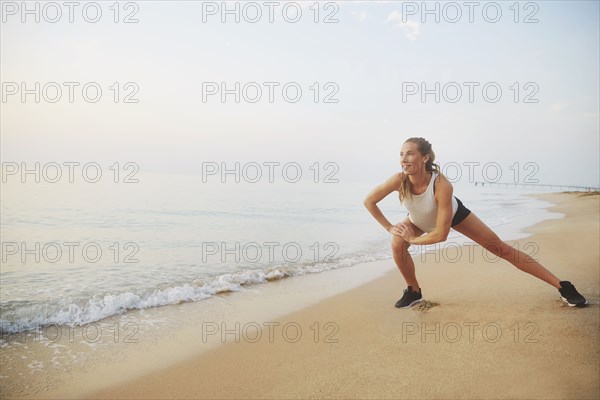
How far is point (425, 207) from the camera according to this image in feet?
12.5

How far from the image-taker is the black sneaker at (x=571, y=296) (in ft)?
12.4

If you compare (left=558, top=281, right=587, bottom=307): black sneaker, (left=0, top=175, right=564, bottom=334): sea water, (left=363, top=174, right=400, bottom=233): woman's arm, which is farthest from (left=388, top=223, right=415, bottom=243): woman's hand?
(left=0, top=175, right=564, bottom=334): sea water

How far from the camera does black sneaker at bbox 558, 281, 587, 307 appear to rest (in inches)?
149

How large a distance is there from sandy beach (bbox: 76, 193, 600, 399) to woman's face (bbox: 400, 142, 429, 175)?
160cm

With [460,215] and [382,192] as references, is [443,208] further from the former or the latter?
[382,192]

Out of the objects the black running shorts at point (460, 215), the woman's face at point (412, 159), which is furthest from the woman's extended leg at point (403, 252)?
the woman's face at point (412, 159)

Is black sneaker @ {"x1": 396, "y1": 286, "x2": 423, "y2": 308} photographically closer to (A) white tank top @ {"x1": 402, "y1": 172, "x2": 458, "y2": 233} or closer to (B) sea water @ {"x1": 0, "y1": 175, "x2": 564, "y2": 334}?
(A) white tank top @ {"x1": 402, "y1": 172, "x2": 458, "y2": 233}

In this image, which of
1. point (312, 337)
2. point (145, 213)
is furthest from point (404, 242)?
point (145, 213)

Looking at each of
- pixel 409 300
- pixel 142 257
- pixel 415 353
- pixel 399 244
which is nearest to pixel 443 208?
pixel 399 244

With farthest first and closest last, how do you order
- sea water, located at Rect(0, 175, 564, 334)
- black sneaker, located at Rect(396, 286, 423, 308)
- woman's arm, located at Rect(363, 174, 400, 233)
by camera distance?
sea water, located at Rect(0, 175, 564, 334) → black sneaker, located at Rect(396, 286, 423, 308) → woman's arm, located at Rect(363, 174, 400, 233)

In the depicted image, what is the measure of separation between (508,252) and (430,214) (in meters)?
0.98

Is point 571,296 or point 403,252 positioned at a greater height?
point 403,252

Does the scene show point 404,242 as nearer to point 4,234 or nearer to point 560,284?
point 560,284

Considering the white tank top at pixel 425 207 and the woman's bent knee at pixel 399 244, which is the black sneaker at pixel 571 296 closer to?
the white tank top at pixel 425 207
